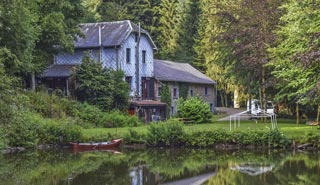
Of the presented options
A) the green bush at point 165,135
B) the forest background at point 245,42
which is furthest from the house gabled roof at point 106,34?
the green bush at point 165,135

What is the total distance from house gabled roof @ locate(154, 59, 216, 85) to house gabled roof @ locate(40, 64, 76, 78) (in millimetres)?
9772

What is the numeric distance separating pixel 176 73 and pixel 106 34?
10792mm

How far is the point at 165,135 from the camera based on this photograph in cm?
3784

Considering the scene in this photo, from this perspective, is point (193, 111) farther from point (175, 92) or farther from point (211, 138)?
point (211, 138)

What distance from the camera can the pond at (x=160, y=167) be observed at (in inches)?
949

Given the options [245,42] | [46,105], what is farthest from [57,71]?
[245,42]

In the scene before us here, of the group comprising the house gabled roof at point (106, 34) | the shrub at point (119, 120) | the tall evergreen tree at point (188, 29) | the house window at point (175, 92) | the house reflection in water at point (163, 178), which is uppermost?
the tall evergreen tree at point (188, 29)

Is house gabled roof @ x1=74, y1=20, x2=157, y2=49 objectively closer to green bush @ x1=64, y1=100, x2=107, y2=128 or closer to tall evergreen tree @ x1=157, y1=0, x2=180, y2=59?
green bush @ x1=64, y1=100, x2=107, y2=128

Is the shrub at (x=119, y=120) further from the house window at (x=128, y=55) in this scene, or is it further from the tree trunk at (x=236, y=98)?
the tree trunk at (x=236, y=98)

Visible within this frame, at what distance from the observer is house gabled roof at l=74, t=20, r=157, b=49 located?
5406 centimetres

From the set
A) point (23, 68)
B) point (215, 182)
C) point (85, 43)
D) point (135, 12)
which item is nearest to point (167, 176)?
point (215, 182)

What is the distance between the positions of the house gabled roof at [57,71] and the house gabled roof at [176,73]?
32.1 ft

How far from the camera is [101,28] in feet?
187

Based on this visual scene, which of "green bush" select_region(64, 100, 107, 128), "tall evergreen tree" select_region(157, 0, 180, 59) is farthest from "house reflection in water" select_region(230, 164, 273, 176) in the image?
"tall evergreen tree" select_region(157, 0, 180, 59)
